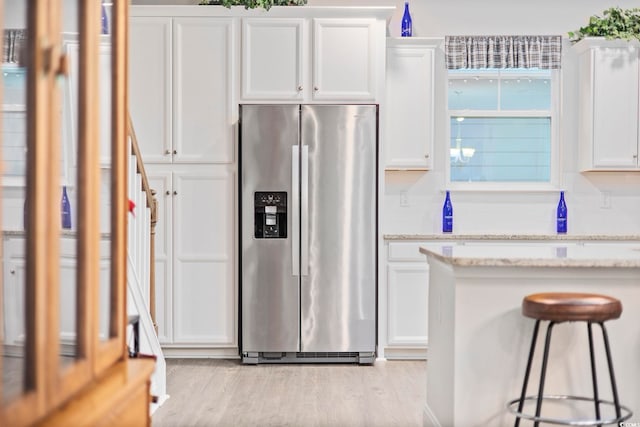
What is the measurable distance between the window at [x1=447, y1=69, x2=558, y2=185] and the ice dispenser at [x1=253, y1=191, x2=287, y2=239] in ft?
4.94

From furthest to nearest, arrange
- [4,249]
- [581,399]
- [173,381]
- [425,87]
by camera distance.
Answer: [425,87] < [173,381] < [581,399] < [4,249]

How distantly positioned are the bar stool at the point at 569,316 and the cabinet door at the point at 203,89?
2780mm

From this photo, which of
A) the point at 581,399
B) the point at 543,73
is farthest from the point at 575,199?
the point at 581,399

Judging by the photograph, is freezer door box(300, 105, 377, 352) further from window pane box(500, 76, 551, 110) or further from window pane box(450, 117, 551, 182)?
window pane box(500, 76, 551, 110)

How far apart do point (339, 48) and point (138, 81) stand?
1353mm

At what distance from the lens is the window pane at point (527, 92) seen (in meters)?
5.53

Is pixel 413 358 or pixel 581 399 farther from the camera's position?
pixel 413 358

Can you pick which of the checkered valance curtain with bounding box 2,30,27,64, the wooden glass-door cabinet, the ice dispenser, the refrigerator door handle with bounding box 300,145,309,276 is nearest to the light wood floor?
the refrigerator door handle with bounding box 300,145,309,276

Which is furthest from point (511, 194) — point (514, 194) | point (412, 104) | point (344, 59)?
point (344, 59)

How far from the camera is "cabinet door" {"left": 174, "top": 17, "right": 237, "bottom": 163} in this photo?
4859 mm

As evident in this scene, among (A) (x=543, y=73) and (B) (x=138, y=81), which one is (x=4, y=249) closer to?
(B) (x=138, y=81)

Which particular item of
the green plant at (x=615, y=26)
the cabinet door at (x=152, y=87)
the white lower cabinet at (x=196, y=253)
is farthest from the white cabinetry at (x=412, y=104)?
the cabinet door at (x=152, y=87)

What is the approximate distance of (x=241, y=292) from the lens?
479cm

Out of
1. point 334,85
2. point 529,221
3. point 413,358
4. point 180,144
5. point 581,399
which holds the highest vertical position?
point 334,85
